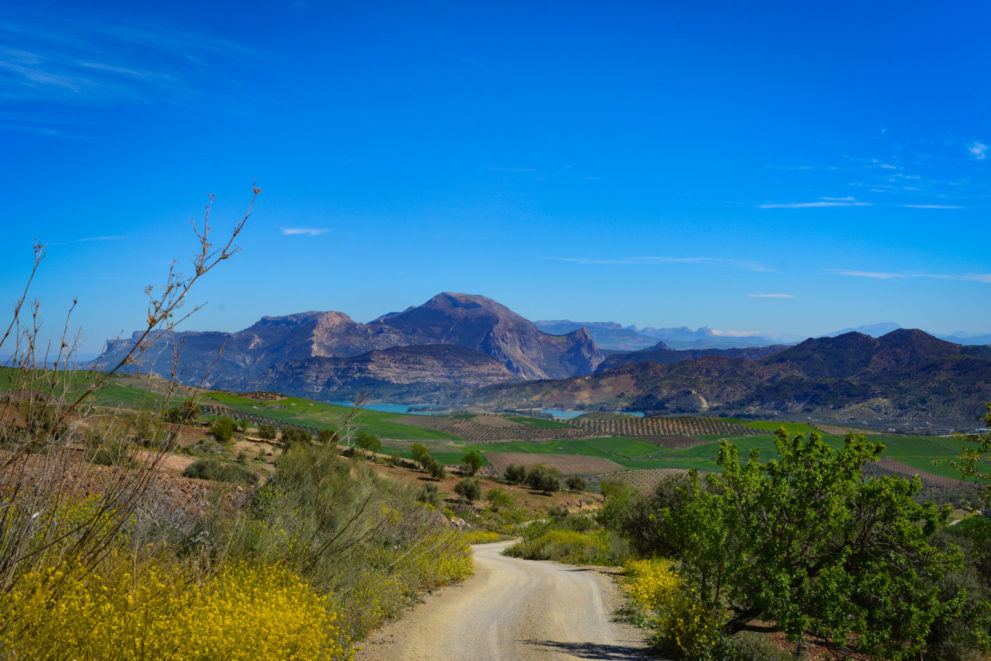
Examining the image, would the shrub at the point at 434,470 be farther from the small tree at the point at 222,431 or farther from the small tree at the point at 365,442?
the small tree at the point at 222,431

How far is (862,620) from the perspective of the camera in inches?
321

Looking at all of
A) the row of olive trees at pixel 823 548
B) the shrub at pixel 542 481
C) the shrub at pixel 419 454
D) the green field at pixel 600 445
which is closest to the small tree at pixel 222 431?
the shrub at pixel 419 454

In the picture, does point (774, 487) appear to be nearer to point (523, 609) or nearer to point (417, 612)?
point (523, 609)

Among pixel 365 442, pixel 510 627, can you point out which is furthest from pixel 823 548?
pixel 365 442

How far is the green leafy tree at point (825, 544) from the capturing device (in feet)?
27.3

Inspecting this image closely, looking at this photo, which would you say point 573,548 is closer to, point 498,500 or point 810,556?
point 810,556

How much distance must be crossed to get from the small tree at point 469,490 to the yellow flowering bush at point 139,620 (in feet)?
136

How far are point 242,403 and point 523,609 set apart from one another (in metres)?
96.4

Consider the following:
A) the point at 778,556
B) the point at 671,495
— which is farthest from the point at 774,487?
the point at 671,495

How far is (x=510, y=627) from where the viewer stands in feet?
36.4

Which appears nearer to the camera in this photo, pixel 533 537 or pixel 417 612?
pixel 417 612

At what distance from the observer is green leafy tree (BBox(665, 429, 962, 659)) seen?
8.34 metres

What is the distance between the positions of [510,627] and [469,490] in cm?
3773

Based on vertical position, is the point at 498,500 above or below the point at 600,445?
above
